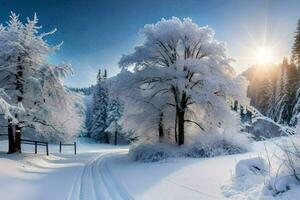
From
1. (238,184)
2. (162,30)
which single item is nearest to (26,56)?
(162,30)

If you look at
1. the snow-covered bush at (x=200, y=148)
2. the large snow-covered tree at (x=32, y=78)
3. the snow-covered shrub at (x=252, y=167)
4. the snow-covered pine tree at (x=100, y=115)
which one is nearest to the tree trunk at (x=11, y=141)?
the large snow-covered tree at (x=32, y=78)

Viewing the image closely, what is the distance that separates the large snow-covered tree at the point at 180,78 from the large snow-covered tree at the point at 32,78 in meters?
4.28

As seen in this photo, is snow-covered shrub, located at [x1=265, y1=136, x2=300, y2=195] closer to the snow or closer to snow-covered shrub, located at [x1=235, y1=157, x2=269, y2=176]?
snow-covered shrub, located at [x1=235, y1=157, x2=269, y2=176]

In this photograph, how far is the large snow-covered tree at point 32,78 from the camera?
18.5 meters

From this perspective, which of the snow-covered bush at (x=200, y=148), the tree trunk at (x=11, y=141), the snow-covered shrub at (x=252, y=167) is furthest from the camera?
the tree trunk at (x=11, y=141)

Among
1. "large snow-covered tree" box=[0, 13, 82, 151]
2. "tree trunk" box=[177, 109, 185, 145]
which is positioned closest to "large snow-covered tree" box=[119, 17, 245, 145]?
"tree trunk" box=[177, 109, 185, 145]

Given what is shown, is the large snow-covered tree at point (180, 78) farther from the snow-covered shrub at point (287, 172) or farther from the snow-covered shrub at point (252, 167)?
the snow-covered shrub at point (287, 172)

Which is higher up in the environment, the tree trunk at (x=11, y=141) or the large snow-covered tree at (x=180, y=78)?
the large snow-covered tree at (x=180, y=78)

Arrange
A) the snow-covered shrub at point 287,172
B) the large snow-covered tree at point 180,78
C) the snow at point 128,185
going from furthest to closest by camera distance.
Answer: the large snow-covered tree at point 180,78 → the snow at point 128,185 → the snow-covered shrub at point 287,172

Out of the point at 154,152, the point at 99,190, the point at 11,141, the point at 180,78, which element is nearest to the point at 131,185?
the point at 99,190

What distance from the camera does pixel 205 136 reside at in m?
17.7

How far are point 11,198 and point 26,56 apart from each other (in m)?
12.2

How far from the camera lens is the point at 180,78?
1778 cm

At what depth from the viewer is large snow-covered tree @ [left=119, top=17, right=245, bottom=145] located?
58.8ft
